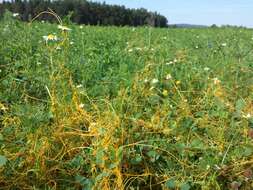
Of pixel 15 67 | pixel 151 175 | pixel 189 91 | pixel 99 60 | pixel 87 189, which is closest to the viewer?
pixel 87 189

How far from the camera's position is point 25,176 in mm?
2771

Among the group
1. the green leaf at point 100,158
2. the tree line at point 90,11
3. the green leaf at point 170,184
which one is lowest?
the tree line at point 90,11

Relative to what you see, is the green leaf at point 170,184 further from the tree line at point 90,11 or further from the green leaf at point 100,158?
the tree line at point 90,11

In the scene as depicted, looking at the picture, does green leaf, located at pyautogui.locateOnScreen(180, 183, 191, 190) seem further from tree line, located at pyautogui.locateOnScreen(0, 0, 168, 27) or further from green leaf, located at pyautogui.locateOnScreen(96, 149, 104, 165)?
tree line, located at pyautogui.locateOnScreen(0, 0, 168, 27)

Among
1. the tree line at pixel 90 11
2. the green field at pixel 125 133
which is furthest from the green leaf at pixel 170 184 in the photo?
the tree line at pixel 90 11

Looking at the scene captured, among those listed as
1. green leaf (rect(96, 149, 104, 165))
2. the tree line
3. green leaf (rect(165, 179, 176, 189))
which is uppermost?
green leaf (rect(96, 149, 104, 165))

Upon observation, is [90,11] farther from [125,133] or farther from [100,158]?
[100,158]

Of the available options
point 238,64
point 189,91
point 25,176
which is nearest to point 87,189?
point 25,176

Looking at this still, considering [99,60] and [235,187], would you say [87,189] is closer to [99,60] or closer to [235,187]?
[235,187]

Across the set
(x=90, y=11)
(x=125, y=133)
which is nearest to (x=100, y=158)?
(x=125, y=133)

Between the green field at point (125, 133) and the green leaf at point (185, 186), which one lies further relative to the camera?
the green field at point (125, 133)

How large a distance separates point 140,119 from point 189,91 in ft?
2.67

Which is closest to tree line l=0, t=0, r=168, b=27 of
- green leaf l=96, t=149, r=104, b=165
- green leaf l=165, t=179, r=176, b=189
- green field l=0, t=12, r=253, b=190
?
green field l=0, t=12, r=253, b=190

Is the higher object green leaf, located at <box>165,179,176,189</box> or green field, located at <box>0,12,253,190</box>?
green field, located at <box>0,12,253,190</box>
